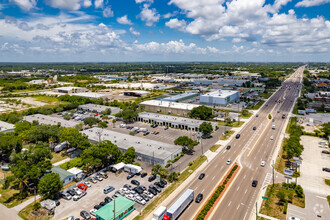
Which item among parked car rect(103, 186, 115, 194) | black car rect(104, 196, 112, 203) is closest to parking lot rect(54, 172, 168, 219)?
parked car rect(103, 186, 115, 194)

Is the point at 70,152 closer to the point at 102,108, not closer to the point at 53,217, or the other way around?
the point at 53,217

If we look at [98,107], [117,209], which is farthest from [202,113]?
[117,209]

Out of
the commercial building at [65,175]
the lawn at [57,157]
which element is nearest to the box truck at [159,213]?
the commercial building at [65,175]

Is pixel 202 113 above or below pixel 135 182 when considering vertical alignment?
above

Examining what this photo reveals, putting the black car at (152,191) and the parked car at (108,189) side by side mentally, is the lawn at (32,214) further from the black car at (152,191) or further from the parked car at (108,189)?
the black car at (152,191)

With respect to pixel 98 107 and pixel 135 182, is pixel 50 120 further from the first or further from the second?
pixel 135 182

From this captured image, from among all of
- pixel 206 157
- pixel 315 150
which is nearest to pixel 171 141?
pixel 206 157
